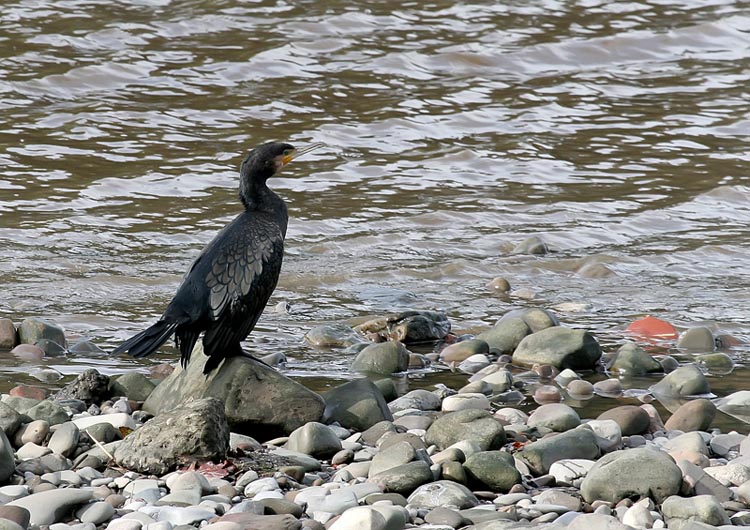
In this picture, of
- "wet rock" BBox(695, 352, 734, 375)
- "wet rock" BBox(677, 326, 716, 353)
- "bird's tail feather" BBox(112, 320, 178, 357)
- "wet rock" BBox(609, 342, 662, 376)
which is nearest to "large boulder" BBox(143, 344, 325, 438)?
"bird's tail feather" BBox(112, 320, 178, 357)

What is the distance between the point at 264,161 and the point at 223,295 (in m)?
1.01

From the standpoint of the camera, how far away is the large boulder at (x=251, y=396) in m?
6.14

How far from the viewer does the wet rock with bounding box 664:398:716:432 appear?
6.32 meters

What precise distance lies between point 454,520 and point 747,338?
13.6 ft

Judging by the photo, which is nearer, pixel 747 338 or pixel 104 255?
pixel 747 338

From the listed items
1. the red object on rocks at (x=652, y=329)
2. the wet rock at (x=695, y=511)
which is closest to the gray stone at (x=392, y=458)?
the wet rock at (x=695, y=511)

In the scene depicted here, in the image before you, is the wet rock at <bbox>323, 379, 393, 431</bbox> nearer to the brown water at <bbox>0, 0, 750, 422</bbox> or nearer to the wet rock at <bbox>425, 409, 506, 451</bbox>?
the wet rock at <bbox>425, 409, 506, 451</bbox>

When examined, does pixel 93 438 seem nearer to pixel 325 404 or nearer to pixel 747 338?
pixel 325 404

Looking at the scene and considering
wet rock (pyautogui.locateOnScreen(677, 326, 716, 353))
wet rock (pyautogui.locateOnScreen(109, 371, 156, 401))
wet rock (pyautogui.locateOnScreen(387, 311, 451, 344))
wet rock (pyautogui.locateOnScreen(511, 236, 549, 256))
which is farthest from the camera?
wet rock (pyautogui.locateOnScreen(511, 236, 549, 256))

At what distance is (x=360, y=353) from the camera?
7.65 m

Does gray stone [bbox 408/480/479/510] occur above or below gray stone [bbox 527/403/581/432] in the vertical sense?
above

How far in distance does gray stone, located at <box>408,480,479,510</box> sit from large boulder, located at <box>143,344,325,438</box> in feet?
3.72

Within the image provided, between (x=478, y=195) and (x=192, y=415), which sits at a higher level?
(x=192, y=415)

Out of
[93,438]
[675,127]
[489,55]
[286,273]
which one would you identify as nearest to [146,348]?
[93,438]
